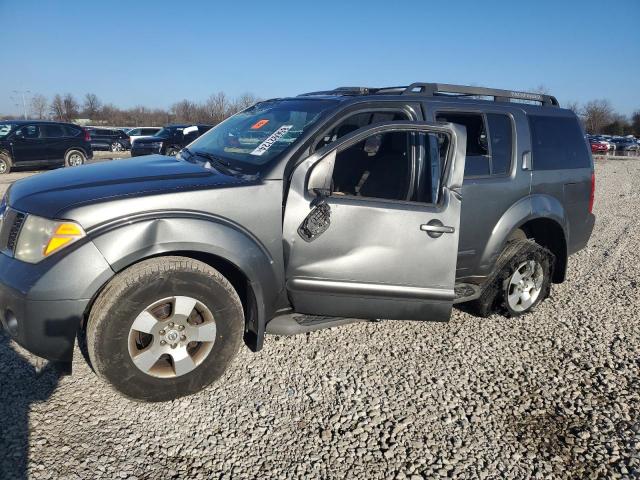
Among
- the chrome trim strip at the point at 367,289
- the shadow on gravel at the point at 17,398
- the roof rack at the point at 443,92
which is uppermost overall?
the roof rack at the point at 443,92

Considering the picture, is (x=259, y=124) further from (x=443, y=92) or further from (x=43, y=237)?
(x=43, y=237)

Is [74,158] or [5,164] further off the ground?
[74,158]

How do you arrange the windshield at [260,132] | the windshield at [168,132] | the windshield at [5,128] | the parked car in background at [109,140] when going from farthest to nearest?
the parked car in background at [109,140], the windshield at [168,132], the windshield at [5,128], the windshield at [260,132]

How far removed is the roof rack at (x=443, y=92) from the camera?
3846 mm

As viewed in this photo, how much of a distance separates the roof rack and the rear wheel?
15.0 m

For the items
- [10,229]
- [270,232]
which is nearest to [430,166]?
[270,232]

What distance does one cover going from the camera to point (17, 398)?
2838 mm

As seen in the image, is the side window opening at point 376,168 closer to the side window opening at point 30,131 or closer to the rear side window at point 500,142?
the rear side window at point 500,142

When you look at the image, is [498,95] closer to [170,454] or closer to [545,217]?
[545,217]

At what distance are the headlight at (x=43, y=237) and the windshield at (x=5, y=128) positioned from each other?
15518mm

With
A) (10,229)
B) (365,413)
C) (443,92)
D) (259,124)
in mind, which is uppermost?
(443,92)

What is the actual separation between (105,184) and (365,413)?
2075 millimetres

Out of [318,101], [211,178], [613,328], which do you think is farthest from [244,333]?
[613,328]

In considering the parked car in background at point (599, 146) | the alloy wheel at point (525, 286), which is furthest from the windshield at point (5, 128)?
the parked car in background at point (599, 146)
